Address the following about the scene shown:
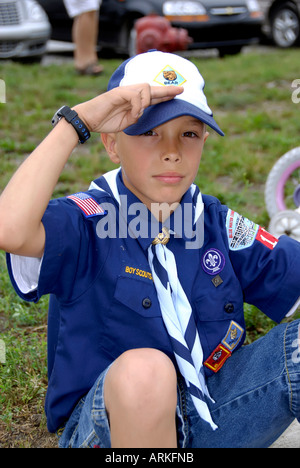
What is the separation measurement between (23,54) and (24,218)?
6.56 m

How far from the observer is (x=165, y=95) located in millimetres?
1787

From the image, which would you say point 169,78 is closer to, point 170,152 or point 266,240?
point 170,152

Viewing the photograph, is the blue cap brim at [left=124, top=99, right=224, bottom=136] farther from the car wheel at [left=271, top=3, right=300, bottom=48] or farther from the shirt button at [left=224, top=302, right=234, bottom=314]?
the car wheel at [left=271, top=3, right=300, bottom=48]

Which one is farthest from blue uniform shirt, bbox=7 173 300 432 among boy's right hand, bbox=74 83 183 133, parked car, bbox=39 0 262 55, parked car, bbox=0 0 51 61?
parked car, bbox=39 0 262 55

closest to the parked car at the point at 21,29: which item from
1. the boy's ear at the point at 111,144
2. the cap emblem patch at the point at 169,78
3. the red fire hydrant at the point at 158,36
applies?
the red fire hydrant at the point at 158,36

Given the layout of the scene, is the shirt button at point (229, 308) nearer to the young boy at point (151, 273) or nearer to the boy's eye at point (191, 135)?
the young boy at point (151, 273)

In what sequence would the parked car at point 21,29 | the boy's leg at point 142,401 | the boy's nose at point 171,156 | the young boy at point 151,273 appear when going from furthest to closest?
1. the parked car at point 21,29
2. the boy's nose at point 171,156
3. the young boy at point 151,273
4. the boy's leg at point 142,401

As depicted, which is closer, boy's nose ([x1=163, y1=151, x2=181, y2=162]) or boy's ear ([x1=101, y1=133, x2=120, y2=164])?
boy's nose ([x1=163, y1=151, x2=181, y2=162])

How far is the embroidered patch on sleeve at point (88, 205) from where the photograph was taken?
186 centimetres

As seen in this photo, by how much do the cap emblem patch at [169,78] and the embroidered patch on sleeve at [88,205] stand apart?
383mm

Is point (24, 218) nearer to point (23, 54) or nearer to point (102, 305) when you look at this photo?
point (102, 305)

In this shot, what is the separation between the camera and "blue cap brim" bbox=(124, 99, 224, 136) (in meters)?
1.80

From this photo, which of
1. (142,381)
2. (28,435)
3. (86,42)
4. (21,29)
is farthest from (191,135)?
(21,29)

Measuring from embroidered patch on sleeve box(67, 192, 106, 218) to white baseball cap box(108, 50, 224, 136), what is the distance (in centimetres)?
22
